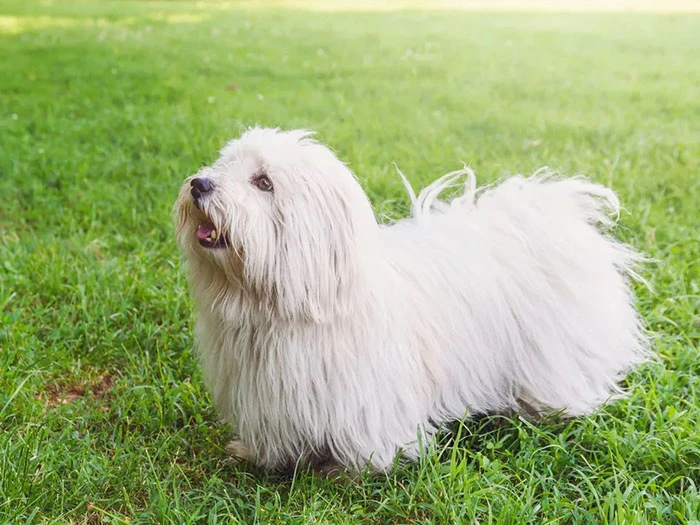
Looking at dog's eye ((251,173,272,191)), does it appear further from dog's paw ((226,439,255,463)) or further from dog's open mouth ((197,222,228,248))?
dog's paw ((226,439,255,463))

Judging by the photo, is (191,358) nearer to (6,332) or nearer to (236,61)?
(6,332)

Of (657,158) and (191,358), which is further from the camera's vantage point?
(657,158)

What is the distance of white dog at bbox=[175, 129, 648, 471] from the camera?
264 centimetres

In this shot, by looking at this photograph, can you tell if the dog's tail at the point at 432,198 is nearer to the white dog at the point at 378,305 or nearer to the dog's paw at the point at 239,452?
the white dog at the point at 378,305

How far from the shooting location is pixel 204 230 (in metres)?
2.64

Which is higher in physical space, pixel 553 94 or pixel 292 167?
pixel 292 167

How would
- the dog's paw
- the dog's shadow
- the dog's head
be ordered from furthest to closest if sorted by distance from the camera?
1. the dog's paw
2. the dog's shadow
3. the dog's head

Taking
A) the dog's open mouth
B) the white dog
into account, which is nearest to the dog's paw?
the white dog

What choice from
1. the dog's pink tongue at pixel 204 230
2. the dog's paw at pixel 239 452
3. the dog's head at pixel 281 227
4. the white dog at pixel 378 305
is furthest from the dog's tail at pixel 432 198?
the dog's paw at pixel 239 452

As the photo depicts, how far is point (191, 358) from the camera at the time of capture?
150 inches

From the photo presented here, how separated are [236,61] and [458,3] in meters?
9.83

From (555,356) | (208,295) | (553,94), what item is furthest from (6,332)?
(553,94)

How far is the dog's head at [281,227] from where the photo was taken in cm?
257

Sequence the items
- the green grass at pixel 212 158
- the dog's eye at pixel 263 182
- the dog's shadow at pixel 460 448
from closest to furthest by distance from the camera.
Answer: the dog's eye at pixel 263 182, the green grass at pixel 212 158, the dog's shadow at pixel 460 448
